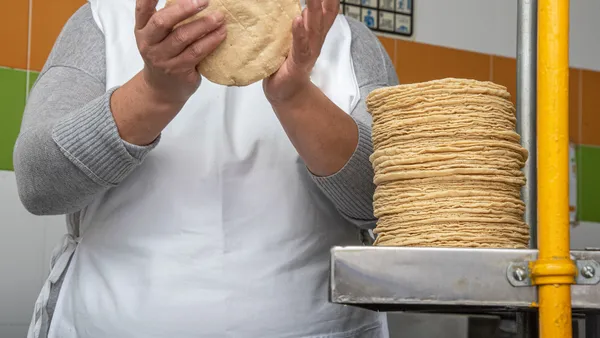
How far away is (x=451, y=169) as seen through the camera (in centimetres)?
96

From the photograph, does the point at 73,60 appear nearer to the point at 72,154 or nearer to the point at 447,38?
the point at 72,154

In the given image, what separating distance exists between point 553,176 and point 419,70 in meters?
2.34

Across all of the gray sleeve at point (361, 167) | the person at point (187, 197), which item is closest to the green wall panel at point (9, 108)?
the person at point (187, 197)

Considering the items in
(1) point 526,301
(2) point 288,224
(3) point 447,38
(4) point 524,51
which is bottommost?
(1) point 526,301

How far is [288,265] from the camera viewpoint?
1314mm

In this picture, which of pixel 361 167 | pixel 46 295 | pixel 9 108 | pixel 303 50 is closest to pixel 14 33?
pixel 9 108

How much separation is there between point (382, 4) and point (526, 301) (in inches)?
92.4

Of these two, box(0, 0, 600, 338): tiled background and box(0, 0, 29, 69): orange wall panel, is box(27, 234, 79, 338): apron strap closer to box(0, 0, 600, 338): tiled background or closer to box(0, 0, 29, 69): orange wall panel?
box(0, 0, 600, 338): tiled background

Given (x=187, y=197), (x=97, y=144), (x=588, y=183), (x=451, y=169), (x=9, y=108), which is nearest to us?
(x=451, y=169)

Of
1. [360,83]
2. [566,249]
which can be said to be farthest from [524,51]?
[360,83]

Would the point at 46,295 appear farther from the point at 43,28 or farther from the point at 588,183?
the point at 588,183

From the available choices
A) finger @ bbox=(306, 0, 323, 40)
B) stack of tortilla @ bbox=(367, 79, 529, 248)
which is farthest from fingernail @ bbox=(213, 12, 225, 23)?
stack of tortilla @ bbox=(367, 79, 529, 248)

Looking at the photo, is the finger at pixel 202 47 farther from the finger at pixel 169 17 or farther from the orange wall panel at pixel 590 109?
the orange wall panel at pixel 590 109

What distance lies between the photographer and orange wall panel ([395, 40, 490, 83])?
307 cm
